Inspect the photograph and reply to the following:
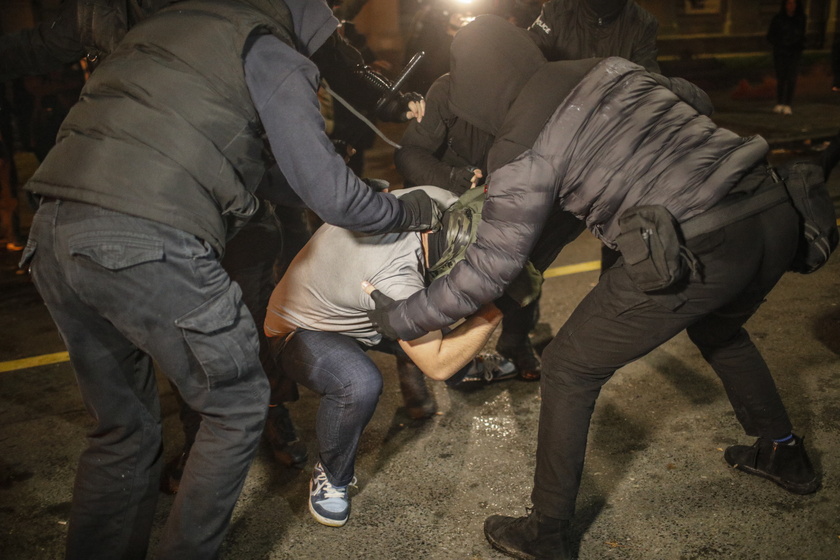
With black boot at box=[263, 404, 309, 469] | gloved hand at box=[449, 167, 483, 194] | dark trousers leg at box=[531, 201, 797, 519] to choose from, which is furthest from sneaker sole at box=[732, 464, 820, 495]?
black boot at box=[263, 404, 309, 469]

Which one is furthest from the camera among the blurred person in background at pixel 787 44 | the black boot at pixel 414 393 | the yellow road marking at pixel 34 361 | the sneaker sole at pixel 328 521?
the blurred person in background at pixel 787 44

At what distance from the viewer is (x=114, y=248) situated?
189 cm

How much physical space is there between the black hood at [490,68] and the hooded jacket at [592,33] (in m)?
1.33

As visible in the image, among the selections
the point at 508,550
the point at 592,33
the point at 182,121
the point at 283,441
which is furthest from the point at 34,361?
the point at 592,33

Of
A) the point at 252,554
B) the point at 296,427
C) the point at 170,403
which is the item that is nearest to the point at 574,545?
the point at 252,554

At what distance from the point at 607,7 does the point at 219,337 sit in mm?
2673

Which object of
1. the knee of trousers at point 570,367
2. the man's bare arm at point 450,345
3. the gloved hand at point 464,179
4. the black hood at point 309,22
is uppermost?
the black hood at point 309,22

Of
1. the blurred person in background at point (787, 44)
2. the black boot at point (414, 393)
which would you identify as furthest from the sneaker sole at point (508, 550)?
the blurred person in background at point (787, 44)

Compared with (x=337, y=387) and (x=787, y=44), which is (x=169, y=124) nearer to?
(x=337, y=387)

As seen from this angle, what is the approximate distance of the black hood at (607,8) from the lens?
3650 millimetres

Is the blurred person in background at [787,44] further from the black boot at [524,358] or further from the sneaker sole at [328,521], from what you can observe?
the sneaker sole at [328,521]

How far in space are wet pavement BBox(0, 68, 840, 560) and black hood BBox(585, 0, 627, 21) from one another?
1.74 meters

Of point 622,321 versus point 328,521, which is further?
point 328,521

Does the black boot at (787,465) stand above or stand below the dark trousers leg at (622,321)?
below
